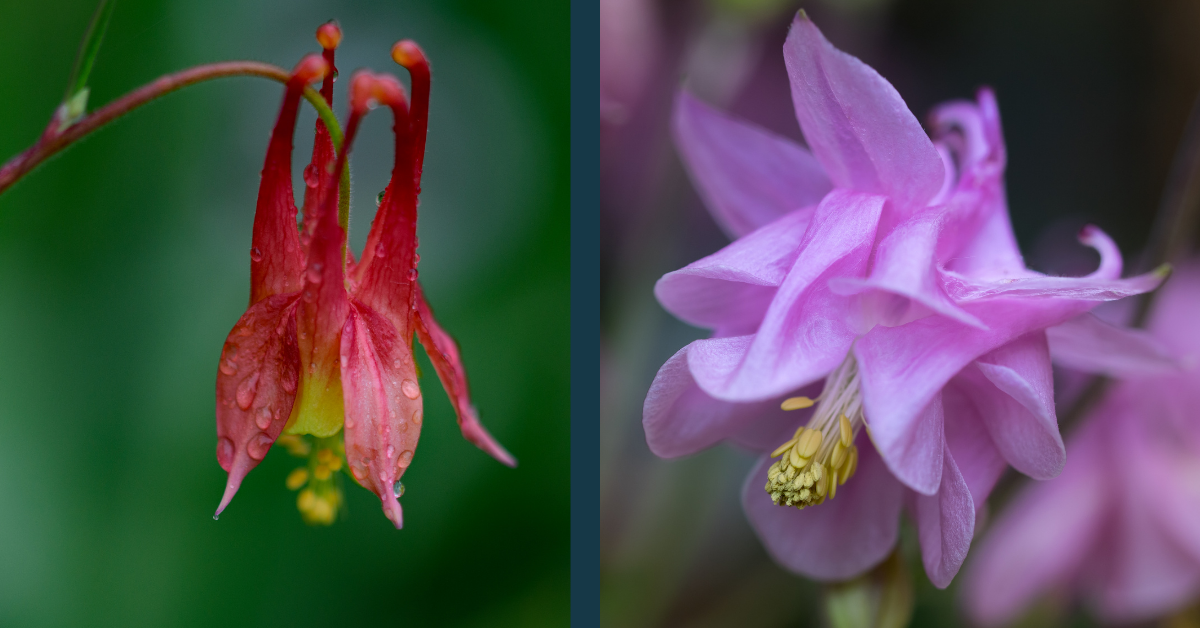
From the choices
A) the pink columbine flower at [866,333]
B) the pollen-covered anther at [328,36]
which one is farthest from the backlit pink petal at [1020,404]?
the pollen-covered anther at [328,36]

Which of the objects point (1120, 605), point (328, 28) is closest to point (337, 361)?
point (328, 28)

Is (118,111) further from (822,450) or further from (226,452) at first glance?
(822,450)

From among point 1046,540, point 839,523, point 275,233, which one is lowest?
point 1046,540

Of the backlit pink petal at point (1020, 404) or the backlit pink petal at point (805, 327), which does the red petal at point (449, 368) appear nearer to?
the backlit pink petal at point (805, 327)

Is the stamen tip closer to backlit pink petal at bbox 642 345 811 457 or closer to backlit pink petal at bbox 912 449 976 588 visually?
backlit pink petal at bbox 642 345 811 457

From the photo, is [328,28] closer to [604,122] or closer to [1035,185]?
[604,122]

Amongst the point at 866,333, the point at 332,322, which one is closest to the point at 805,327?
the point at 866,333
